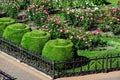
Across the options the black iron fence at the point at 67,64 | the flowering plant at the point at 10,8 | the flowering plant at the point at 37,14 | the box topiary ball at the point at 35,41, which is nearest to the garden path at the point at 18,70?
the black iron fence at the point at 67,64

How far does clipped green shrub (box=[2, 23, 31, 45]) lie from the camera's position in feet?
68.6

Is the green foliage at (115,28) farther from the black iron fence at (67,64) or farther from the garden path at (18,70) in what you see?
the garden path at (18,70)

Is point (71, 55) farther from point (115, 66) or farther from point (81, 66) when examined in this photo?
point (115, 66)

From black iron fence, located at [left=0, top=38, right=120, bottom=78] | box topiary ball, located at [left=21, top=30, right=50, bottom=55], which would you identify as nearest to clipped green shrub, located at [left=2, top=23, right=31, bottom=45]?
black iron fence, located at [left=0, top=38, right=120, bottom=78]

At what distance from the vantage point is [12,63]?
20.1m

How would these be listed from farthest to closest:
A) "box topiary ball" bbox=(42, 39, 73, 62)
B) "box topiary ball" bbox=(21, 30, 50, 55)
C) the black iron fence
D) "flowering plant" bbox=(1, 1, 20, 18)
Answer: "flowering plant" bbox=(1, 1, 20, 18) → "box topiary ball" bbox=(21, 30, 50, 55) → "box topiary ball" bbox=(42, 39, 73, 62) → the black iron fence

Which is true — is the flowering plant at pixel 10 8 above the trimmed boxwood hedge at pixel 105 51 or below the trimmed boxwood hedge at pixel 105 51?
above

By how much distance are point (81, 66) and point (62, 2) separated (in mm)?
11169

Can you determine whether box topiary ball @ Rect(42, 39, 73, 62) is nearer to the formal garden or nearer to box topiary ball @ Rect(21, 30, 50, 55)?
the formal garden

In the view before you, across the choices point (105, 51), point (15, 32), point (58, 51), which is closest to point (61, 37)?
point (105, 51)

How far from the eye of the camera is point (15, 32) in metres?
20.9

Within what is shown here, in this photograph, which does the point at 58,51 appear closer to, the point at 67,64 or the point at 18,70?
the point at 67,64

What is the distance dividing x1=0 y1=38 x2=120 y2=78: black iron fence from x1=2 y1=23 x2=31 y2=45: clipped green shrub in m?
0.37

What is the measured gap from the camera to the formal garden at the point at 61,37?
18831 mm
